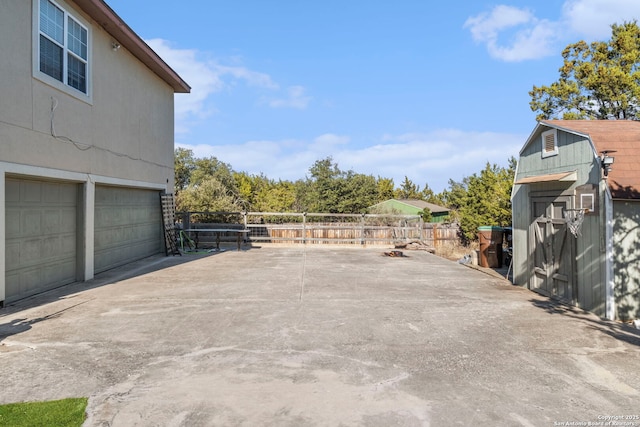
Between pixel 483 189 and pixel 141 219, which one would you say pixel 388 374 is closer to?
pixel 141 219

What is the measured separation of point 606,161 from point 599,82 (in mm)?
16883

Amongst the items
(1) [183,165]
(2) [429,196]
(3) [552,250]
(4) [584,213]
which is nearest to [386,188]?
(2) [429,196]

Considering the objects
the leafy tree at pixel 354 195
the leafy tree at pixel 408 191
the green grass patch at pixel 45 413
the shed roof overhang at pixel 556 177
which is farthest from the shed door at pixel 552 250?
the leafy tree at pixel 408 191

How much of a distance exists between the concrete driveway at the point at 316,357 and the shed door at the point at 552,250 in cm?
42

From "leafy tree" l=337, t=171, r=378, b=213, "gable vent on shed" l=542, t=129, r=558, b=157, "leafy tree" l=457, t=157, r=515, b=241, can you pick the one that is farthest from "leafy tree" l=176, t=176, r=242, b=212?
"gable vent on shed" l=542, t=129, r=558, b=157

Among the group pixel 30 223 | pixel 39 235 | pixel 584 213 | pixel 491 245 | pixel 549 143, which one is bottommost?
pixel 491 245

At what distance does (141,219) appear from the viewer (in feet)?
42.3

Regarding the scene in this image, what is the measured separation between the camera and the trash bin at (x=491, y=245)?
11.8 metres

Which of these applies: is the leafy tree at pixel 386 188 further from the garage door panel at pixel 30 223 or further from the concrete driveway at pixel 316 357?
the garage door panel at pixel 30 223

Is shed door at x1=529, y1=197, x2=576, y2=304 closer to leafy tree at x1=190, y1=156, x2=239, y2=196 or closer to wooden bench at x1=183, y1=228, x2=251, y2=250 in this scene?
wooden bench at x1=183, y1=228, x2=251, y2=250

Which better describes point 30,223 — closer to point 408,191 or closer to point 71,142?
point 71,142

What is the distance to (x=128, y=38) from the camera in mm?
10547

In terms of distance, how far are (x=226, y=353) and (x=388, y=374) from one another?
6.09ft

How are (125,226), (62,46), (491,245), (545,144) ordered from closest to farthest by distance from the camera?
(545,144)
(62,46)
(125,226)
(491,245)
